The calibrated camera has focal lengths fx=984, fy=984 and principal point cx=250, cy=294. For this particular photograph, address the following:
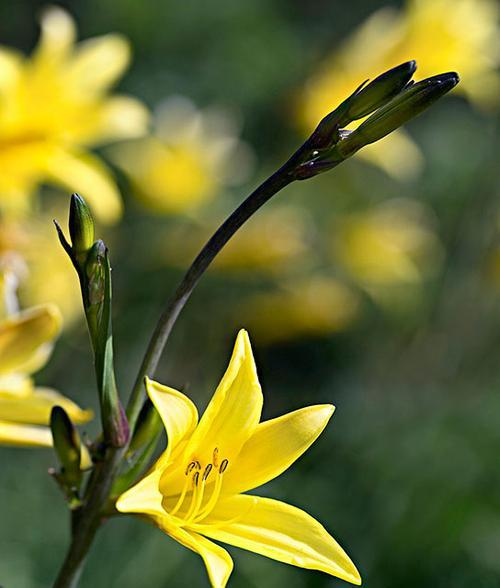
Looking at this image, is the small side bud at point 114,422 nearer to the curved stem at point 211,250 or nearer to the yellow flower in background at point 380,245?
the curved stem at point 211,250

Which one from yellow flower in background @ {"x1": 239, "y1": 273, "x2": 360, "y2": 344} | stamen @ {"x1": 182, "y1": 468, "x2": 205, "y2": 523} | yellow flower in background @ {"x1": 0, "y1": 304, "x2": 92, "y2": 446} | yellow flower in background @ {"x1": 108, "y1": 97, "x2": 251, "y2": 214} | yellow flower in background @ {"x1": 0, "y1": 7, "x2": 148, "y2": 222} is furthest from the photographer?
yellow flower in background @ {"x1": 239, "y1": 273, "x2": 360, "y2": 344}

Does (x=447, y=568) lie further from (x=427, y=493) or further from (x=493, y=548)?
(x=427, y=493)

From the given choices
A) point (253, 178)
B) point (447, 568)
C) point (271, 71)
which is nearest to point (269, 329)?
point (253, 178)

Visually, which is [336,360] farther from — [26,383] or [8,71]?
[26,383]

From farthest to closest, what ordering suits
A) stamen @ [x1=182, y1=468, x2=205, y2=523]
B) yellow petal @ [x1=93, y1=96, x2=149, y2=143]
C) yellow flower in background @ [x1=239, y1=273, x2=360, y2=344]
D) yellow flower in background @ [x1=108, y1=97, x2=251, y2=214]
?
yellow flower in background @ [x1=239, y1=273, x2=360, y2=344], yellow flower in background @ [x1=108, y1=97, x2=251, y2=214], yellow petal @ [x1=93, y1=96, x2=149, y2=143], stamen @ [x1=182, y1=468, x2=205, y2=523]

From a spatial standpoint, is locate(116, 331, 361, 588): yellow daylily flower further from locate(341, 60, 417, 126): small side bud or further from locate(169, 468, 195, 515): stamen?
locate(341, 60, 417, 126): small side bud

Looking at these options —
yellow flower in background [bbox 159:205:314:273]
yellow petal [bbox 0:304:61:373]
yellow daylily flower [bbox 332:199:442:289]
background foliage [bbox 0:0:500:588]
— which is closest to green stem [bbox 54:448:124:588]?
yellow petal [bbox 0:304:61:373]

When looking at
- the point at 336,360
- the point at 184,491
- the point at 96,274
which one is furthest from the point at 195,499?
the point at 336,360
